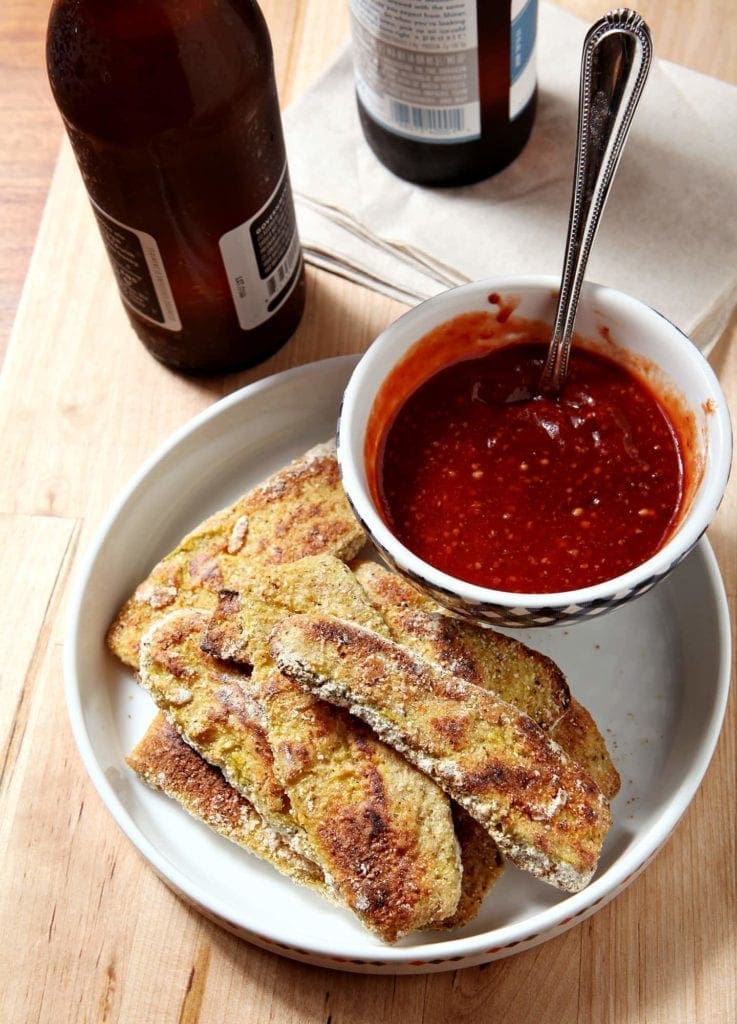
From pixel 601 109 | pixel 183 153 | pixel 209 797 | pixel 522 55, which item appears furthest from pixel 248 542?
pixel 522 55

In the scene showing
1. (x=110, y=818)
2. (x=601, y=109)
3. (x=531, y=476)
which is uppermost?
(x=601, y=109)

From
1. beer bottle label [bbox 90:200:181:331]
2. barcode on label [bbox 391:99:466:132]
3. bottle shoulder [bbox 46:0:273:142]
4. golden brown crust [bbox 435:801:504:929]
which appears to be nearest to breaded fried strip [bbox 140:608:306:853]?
golden brown crust [bbox 435:801:504:929]

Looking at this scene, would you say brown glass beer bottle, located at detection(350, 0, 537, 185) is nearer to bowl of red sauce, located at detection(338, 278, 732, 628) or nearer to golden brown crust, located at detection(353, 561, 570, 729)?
bowl of red sauce, located at detection(338, 278, 732, 628)

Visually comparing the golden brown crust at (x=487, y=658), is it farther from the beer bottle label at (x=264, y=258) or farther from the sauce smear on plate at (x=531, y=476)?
the beer bottle label at (x=264, y=258)

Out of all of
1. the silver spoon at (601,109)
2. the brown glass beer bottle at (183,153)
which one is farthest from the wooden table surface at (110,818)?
the silver spoon at (601,109)

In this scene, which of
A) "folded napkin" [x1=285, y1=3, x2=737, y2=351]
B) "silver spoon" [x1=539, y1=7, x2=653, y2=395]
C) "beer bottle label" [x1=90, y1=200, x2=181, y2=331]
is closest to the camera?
"silver spoon" [x1=539, y1=7, x2=653, y2=395]

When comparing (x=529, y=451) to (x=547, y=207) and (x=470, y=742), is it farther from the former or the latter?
(x=547, y=207)
